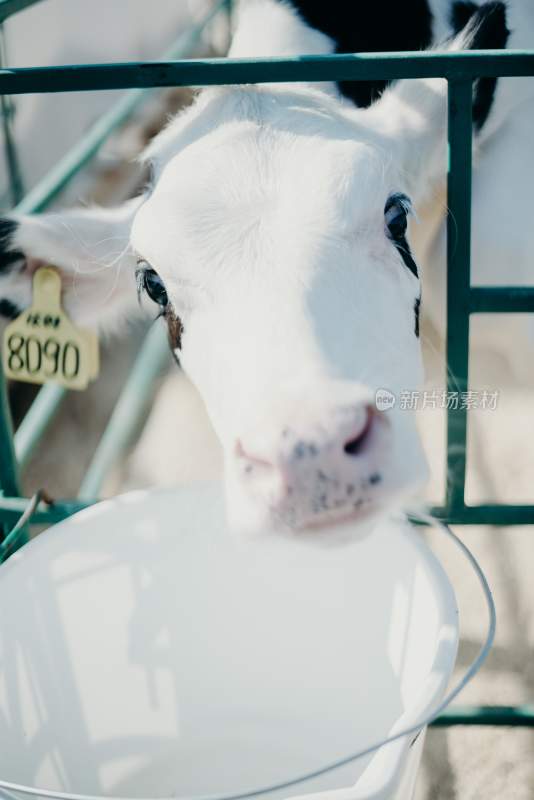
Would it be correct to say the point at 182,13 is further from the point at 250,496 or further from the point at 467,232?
the point at 250,496

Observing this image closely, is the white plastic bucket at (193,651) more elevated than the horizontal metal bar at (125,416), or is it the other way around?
the horizontal metal bar at (125,416)

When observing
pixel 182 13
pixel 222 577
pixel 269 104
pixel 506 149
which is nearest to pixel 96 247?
pixel 269 104

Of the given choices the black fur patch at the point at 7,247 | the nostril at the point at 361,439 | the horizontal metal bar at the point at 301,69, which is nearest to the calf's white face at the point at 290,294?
the nostril at the point at 361,439

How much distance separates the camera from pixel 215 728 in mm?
1297

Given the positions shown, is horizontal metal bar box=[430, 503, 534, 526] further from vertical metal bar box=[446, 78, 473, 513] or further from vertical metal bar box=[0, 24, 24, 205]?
vertical metal bar box=[0, 24, 24, 205]

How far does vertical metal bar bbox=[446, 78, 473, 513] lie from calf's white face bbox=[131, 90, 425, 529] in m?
0.06

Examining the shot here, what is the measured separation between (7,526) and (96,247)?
44 centimetres

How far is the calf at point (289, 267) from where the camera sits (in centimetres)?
88

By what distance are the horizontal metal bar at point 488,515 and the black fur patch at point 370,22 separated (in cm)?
87

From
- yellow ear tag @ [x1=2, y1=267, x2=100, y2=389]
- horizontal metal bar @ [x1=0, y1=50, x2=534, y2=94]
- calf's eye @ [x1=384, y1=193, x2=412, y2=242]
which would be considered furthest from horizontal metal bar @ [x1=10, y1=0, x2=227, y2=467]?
calf's eye @ [x1=384, y1=193, x2=412, y2=242]

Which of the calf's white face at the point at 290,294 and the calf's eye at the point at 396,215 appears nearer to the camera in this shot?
the calf's white face at the point at 290,294

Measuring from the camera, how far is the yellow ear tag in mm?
1329

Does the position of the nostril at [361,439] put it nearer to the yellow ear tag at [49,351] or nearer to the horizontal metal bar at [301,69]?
the horizontal metal bar at [301,69]
